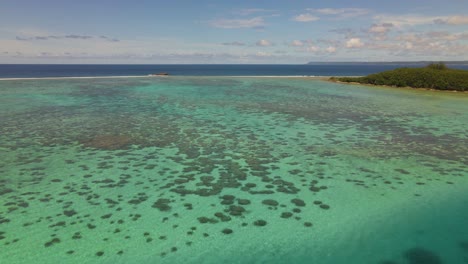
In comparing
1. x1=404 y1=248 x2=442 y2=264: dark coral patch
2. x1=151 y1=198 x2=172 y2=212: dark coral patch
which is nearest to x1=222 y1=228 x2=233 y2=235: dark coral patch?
x1=151 y1=198 x2=172 y2=212: dark coral patch

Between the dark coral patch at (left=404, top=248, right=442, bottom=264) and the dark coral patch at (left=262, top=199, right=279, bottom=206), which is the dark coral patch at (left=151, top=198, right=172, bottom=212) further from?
the dark coral patch at (left=404, top=248, right=442, bottom=264)

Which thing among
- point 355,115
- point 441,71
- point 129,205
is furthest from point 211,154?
point 441,71

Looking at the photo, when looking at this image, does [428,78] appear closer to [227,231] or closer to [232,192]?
[232,192]

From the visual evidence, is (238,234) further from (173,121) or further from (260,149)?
(173,121)

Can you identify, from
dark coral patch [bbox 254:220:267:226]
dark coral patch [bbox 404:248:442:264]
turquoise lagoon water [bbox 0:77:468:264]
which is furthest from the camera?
dark coral patch [bbox 254:220:267:226]

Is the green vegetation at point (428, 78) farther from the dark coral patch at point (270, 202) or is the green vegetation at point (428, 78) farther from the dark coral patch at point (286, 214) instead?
the dark coral patch at point (286, 214)
